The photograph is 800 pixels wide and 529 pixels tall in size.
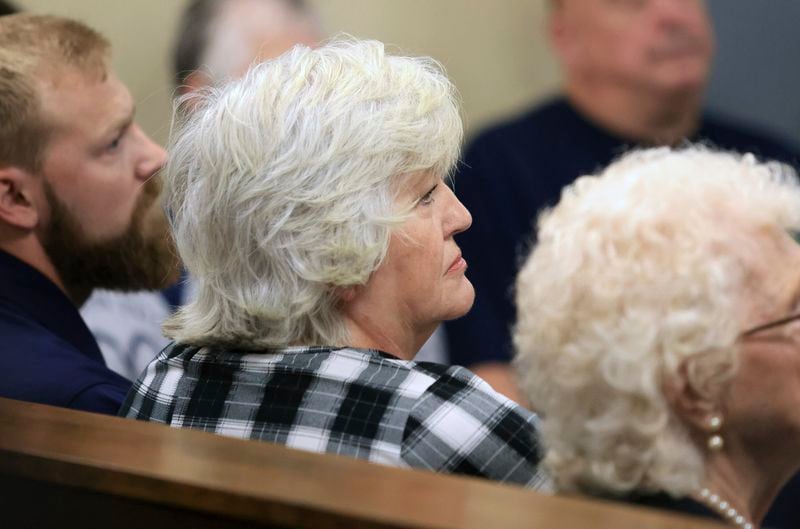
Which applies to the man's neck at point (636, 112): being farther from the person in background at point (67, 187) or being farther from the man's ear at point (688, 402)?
the man's ear at point (688, 402)

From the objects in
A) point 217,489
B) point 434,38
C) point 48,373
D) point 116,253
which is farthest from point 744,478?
point 434,38

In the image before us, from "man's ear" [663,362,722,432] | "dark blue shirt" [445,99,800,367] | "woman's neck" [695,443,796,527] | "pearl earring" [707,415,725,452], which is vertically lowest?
"dark blue shirt" [445,99,800,367]

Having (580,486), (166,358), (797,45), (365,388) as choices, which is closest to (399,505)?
(580,486)

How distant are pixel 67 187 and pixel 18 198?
0.09 metres

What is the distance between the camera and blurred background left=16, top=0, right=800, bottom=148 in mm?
3912

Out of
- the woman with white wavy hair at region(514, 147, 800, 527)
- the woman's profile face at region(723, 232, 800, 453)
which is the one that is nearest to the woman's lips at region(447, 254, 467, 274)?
the woman with white wavy hair at region(514, 147, 800, 527)

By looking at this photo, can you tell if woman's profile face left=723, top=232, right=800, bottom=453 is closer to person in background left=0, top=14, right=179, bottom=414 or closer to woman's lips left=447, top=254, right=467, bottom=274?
woman's lips left=447, top=254, right=467, bottom=274

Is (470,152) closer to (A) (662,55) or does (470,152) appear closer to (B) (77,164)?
(A) (662,55)

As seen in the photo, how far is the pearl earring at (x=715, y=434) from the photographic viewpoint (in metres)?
1.30

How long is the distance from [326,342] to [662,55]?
8.11 feet

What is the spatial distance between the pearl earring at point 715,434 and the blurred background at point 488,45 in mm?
2807

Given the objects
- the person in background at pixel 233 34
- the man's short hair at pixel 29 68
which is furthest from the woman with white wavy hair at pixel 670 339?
the person in background at pixel 233 34

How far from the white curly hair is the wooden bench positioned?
285 mm

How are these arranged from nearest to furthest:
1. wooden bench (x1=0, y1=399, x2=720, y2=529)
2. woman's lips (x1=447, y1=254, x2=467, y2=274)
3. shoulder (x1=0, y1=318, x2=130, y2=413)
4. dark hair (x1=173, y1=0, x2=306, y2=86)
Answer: wooden bench (x1=0, y1=399, x2=720, y2=529) → woman's lips (x1=447, y1=254, x2=467, y2=274) → shoulder (x1=0, y1=318, x2=130, y2=413) → dark hair (x1=173, y1=0, x2=306, y2=86)
